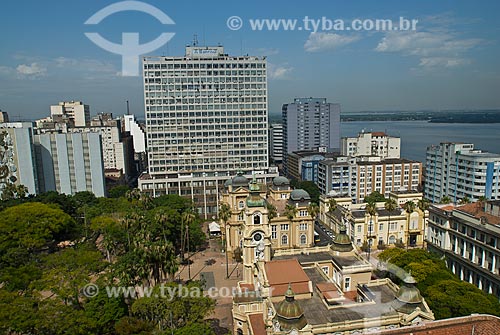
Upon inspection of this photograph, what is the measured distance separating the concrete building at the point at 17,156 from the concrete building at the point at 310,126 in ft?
333

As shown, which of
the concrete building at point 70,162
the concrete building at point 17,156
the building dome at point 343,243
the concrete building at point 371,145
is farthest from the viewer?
the concrete building at point 371,145

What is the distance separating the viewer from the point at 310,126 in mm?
163375

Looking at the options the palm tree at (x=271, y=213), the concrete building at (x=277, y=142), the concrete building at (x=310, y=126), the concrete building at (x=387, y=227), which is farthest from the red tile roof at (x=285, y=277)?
the concrete building at (x=277, y=142)

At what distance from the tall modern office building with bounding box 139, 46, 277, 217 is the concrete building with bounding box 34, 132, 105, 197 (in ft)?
40.9

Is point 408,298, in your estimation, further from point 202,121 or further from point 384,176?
point 202,121

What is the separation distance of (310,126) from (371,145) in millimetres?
41442

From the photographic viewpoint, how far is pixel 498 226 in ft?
147

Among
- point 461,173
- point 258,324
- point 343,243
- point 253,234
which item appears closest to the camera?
point 258,324

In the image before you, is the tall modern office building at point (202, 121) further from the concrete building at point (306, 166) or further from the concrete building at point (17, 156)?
the concrete building at point (17, 156)

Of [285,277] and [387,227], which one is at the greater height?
[285,277]

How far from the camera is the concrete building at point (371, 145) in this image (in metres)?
125

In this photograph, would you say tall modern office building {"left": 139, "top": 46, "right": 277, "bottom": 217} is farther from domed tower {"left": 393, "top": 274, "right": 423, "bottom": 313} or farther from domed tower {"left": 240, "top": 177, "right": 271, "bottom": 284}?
domed tower {"left": 393, "top": 274, "right": 423, "bottom": 313}

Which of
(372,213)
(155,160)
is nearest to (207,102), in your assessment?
(155,160)

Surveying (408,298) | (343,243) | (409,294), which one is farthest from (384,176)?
(408,298)
